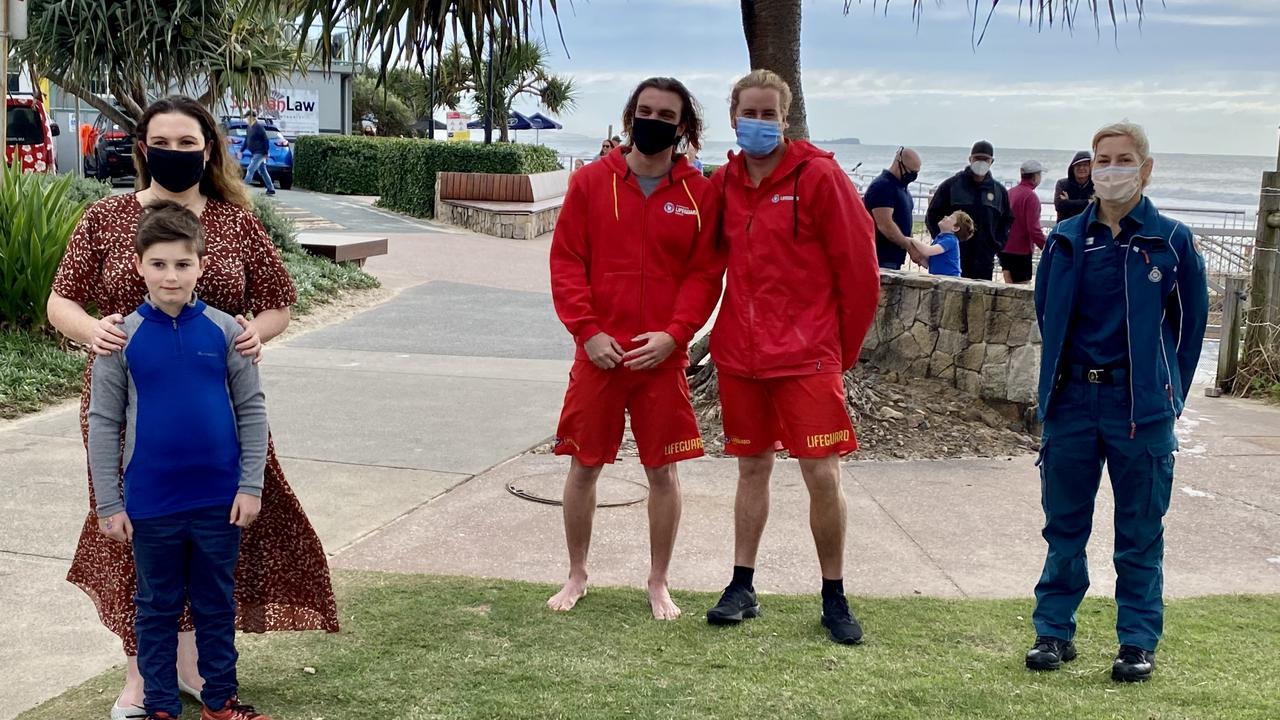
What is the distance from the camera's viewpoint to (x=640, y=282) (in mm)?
4164

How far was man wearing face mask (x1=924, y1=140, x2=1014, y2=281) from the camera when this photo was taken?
1009 cm

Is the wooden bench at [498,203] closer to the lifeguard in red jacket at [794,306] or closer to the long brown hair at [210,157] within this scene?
the lifeguard in red jacket at [794,306]

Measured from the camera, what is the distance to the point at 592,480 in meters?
4.38

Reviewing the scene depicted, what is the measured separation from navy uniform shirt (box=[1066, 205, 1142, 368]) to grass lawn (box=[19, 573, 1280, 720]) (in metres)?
0.99

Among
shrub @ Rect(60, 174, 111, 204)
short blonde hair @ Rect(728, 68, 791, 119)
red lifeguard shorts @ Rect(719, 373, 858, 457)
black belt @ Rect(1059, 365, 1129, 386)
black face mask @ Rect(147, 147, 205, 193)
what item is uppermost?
short blonde hair @ Rect(728, 68, 791, 119)

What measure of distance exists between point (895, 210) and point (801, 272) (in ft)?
16.1

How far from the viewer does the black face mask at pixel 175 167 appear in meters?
3.26

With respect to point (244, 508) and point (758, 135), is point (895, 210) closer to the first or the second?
point (758, 135)

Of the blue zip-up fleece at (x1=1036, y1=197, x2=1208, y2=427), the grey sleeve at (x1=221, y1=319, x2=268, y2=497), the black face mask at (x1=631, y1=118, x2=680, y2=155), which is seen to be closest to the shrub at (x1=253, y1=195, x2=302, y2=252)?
the black face mask at (x1=631, y1=118, x2=680, y2=155)

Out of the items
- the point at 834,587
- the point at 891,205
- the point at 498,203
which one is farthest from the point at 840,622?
the point at 498,203

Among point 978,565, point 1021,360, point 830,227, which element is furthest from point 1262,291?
point 830,227

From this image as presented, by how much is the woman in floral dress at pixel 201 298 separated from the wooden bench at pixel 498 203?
53.7ft

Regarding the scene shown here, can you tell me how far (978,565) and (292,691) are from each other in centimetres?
286

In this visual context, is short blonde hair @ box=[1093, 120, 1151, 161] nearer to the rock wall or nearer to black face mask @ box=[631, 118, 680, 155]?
black face mask @ box=[631, 118, 680, 155]
